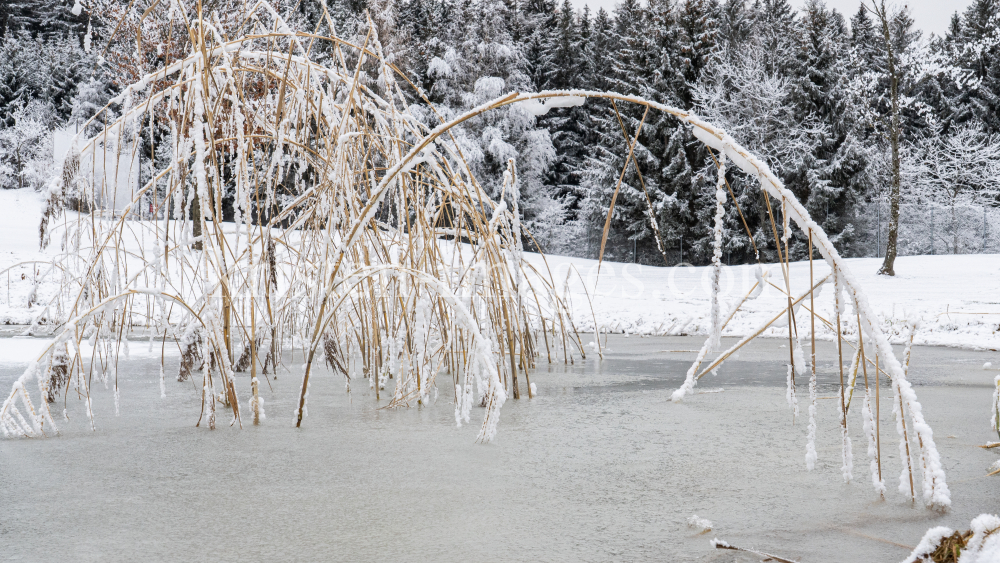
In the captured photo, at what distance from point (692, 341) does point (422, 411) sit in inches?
127

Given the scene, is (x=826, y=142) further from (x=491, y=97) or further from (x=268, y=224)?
(x=268, y=224)

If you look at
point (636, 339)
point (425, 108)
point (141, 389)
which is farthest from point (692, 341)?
point (425, 108)

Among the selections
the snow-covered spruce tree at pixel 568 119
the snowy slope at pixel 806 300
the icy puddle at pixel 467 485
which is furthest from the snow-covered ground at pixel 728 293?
the snow-covered spruce tree at pixel 568 119

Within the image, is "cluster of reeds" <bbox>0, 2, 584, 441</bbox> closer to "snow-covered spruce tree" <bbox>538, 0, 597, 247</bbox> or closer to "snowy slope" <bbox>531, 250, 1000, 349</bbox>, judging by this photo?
"snowy slope" <bbox>531, 250, 1000, 349</bbox>

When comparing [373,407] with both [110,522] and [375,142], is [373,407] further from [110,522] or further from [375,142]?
[110,522]

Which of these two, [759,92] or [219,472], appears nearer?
[219,472]

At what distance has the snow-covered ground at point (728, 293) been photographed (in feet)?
19.1

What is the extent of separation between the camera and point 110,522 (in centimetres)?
133

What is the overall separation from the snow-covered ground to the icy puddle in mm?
604

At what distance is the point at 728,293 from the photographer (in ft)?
39.9

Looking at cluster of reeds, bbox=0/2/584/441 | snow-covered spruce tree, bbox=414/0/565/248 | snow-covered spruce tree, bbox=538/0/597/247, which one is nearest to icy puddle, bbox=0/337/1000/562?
cluster of reeds, bbox=0/2/584/441

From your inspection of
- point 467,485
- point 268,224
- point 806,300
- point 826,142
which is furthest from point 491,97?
point 467,485

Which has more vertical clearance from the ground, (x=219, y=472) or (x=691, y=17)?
(x=691, y=17)

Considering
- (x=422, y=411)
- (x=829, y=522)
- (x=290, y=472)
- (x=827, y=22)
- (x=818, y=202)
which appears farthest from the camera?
(x=827, y=22)
